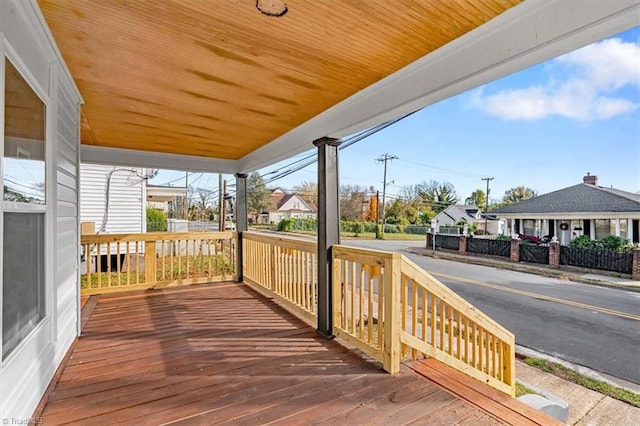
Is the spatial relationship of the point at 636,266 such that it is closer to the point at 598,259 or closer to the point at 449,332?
the point at 598,259

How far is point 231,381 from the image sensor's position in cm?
225

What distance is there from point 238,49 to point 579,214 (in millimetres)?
18214

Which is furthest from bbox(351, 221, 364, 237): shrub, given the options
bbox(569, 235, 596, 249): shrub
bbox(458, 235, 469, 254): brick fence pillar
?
bbox(569, 235, 596, 249): shrub

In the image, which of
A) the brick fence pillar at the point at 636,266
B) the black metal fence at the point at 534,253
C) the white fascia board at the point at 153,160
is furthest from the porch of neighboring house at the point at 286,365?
the black metal fence at the point at 534,253

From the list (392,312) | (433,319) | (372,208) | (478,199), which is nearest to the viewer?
(392,312)

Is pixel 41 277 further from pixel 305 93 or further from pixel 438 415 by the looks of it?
pixel 438 415

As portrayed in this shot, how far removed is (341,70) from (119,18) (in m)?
1.34

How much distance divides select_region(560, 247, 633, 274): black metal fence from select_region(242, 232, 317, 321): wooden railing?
1256cm

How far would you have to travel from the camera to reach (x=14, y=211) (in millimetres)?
1537

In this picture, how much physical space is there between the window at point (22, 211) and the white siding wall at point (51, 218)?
86 millimetres

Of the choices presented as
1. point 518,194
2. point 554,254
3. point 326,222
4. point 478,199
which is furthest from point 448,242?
point 478,199

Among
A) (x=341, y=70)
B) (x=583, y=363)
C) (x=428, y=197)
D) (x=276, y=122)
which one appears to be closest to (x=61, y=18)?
(x=341, y=70)

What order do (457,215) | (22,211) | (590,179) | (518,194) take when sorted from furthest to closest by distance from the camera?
1. (518,194)
2. (457,215)
3. (590,179)
4. (22,211)

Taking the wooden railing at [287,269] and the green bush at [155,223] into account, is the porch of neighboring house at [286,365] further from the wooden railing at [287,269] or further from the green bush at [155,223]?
the green bush at [155,223]
